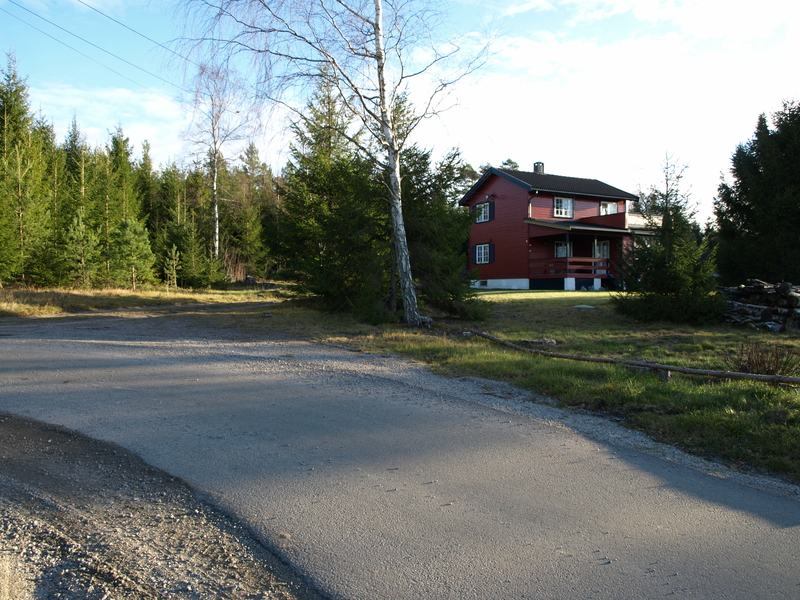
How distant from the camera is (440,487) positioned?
3.97 meters

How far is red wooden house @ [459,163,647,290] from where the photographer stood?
3288 cm

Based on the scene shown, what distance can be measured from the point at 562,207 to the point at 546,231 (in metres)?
4.39

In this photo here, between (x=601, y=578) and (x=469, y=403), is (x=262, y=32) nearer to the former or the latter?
(x=469, y=403)

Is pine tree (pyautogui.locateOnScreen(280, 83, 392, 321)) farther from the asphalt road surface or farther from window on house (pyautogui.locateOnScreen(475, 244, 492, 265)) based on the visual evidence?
window on house (pyautogui.locateOnScreen(475, 244, 492, 265))

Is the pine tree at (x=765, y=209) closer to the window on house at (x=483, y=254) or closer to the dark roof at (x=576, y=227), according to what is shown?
the dark roof at (x=576, y=227)

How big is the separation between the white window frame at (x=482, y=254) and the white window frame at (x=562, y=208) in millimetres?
5298

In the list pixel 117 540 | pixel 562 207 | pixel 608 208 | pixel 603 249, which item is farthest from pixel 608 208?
pixel 117 540

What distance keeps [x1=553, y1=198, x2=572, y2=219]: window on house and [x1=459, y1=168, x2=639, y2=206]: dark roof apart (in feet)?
2.23

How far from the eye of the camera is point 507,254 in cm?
3628

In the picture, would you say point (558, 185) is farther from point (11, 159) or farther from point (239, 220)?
point (11, 159)

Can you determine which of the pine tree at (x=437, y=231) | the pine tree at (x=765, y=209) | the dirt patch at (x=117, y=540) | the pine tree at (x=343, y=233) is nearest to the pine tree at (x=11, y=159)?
the pine tree at (x=343, y=233)

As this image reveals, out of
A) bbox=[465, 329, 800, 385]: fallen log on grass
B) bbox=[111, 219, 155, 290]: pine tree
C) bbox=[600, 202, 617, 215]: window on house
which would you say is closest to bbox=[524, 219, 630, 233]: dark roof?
bbox=[600, 202, 617, 215]: window on house

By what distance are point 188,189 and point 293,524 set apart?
156 ft

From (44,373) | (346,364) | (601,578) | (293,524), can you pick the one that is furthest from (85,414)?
(601,578)
